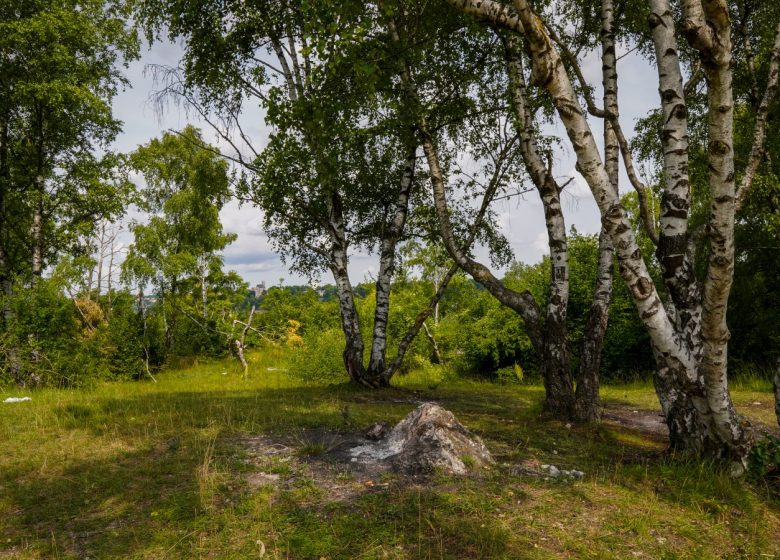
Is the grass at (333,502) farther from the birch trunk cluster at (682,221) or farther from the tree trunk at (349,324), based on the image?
the tree trunk at (349,324)

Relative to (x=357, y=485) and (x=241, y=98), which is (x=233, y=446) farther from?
(x=241, y=98)

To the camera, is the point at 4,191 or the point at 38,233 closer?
the point at 38,233

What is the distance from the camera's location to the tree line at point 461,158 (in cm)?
498

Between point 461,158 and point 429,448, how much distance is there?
9.01 metres

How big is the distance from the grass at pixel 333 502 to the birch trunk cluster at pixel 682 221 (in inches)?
26.0

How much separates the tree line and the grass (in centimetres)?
107

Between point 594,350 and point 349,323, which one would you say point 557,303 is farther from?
point 349,323

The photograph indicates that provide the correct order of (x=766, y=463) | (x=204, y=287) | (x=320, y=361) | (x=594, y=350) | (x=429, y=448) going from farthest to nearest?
(x=204, y=287) → (x=320, y=361) → (x=594, y=350) → (x=429, y=448) → (x=766, y=463)

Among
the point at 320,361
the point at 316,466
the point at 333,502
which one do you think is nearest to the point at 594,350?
the point at 316,466

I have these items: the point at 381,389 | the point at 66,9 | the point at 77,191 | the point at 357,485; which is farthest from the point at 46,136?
the point at 357,485

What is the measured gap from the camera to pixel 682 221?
17.2 ft

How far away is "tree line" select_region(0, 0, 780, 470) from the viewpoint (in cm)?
498

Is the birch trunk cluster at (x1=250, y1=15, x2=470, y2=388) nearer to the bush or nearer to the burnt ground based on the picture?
the bush

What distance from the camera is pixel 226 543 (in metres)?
3.65
